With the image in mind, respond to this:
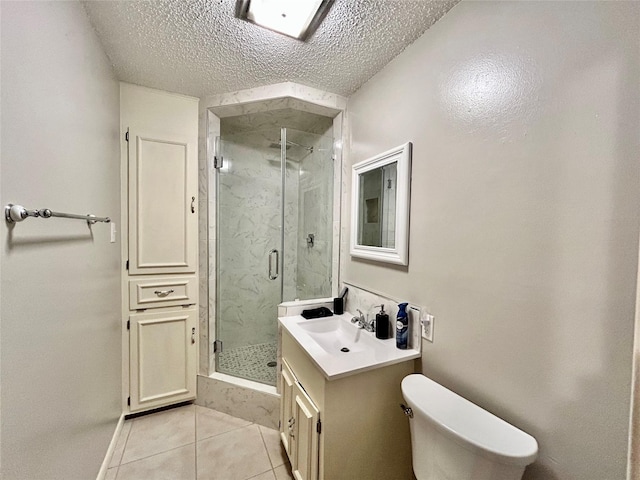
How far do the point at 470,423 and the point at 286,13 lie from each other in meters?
1.82

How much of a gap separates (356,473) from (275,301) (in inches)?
70.0

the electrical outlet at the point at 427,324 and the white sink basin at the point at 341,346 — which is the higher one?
the electrical outlet at the point at 427,324

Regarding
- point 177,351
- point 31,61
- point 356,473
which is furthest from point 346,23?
point 177,351

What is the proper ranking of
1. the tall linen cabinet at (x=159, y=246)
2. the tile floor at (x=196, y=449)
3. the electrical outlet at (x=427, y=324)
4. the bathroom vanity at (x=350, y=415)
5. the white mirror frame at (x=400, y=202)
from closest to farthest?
1. the bathroom vanity at (x=350, y=415)
2. the electrical outlet at (x=427, y=324)
3. the white mirror frame at (x=400, y=202)
4. the tile floor at (x=196, y=449)
5. the tall linen cabinet at (x=159, y=246)

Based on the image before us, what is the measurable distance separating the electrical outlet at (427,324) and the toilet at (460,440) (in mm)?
227

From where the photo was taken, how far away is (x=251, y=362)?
2.38 m

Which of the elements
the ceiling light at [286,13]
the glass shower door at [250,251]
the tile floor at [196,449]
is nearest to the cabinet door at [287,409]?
the tile floor at [196,449]

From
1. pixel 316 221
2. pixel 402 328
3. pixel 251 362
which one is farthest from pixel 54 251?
pixel 251 362

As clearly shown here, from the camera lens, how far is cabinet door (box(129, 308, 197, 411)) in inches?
74.4

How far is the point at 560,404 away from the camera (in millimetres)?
794

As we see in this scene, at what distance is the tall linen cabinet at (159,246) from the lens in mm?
1850

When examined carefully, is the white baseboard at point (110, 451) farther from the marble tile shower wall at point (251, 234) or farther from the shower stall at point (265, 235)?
the marble tile shower wall at point (251, 234)

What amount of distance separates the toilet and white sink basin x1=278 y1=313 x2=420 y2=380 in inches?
7.4

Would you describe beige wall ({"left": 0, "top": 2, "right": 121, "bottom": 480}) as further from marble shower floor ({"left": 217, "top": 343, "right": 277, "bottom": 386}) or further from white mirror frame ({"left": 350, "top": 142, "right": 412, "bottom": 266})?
white mirror frame ({"left": 350, "top": 142, "right": 412, "bottom": 266})
